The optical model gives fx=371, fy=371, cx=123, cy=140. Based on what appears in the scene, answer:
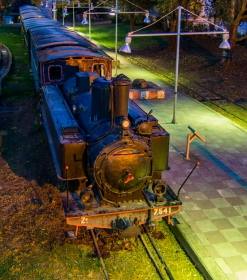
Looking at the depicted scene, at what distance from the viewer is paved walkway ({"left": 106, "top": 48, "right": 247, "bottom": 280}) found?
6973 mm

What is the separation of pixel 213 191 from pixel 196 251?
104 inches

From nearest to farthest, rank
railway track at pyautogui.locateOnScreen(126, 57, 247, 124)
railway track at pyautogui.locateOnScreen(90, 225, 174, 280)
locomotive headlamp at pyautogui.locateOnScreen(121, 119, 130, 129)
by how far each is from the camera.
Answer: locomotive headlamp at pyautogui.locateOnScreen(121, 119, 130, 129)
railway track at pyautogui.locateOnScreen(90, 225, 174, 280)
railway track at pyautogui.locateOnScreen(126, 57, 247, 124)

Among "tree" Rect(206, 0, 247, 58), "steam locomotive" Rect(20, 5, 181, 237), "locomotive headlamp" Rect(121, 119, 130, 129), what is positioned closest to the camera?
"locomotive headlamp" Rect(121, 119, 130, 129)

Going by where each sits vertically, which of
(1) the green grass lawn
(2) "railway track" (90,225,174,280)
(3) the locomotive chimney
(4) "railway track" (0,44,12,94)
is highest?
(3) the locomotive chimney

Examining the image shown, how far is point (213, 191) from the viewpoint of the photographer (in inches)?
368

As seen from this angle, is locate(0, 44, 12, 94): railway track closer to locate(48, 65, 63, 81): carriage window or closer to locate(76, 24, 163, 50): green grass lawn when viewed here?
locate(76, 24, 163, 50): green grass lawn

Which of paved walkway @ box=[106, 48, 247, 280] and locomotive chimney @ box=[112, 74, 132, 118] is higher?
locomotive chimney @ box=[112, 74, 132, 118]

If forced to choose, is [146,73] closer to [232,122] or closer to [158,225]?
[232,122]

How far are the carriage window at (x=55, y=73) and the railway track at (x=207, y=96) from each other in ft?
26.2

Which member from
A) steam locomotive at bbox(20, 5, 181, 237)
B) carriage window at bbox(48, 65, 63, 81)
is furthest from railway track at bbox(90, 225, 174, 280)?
carriage window at bbox(48, 65, 63, 81)

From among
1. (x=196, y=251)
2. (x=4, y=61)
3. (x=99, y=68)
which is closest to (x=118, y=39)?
(x=4, y=61)

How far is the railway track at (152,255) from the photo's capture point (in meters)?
6.45

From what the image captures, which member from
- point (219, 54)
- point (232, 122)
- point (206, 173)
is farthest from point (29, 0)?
point (206, 173)

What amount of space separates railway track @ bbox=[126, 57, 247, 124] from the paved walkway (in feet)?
4.56
